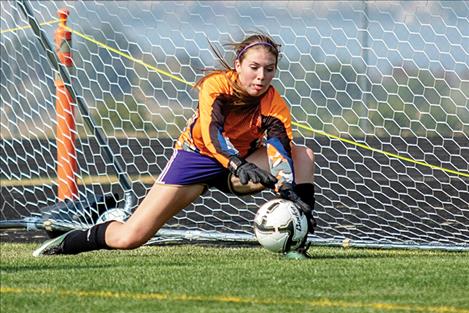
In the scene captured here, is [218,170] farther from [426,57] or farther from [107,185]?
[107,185]

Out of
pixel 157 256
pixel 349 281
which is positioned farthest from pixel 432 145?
pixel 349 281

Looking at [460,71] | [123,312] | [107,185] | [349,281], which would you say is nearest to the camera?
[123,312]

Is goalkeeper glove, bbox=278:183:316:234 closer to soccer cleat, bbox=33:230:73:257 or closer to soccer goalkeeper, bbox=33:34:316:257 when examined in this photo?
soccer goalkeeper, bbox=33:34:316:257

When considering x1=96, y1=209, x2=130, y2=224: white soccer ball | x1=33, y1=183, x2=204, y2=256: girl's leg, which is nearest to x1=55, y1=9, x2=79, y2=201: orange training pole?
x1=96, y1=209, x2=130, y2=224: white soccer ball

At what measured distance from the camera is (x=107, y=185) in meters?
13.1

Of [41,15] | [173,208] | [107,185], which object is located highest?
[41,15]

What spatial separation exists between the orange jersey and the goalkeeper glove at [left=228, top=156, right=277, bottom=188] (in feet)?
0.19

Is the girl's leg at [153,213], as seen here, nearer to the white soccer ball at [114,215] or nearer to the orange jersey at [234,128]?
the orange jersey at [234,128]

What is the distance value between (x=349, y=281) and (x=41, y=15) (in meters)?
4.50

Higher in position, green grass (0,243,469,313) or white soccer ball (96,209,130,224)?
green grass (0,243,469,313)

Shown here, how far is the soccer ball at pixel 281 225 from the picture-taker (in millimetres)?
6805

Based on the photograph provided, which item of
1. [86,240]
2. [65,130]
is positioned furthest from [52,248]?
[65,130]

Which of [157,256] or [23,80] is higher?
[23,80]

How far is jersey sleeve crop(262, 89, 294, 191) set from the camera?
6895 mm
